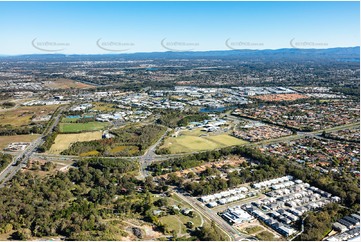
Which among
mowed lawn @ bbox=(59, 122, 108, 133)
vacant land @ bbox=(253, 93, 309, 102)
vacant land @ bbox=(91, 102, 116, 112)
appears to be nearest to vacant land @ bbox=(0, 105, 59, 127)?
mowed lawn @ bbox=(59, 122, 108, 133)

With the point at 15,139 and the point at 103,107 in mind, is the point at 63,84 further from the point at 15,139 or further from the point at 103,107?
the point at 15,139

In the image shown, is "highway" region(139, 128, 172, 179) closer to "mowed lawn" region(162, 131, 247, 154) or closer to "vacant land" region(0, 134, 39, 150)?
"mowed lawn" region(162, 131, 247, 154)

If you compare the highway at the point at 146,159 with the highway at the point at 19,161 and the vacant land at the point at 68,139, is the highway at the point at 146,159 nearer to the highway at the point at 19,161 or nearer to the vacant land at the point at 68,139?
the vacant land at the point at 68,139

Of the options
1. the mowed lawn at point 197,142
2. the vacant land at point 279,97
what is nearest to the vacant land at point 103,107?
the mowed lawn at point 197,142

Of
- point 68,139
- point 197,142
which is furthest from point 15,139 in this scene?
point 197,142

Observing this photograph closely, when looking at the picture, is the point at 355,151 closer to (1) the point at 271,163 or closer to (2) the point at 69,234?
(1) the point at 271,163
